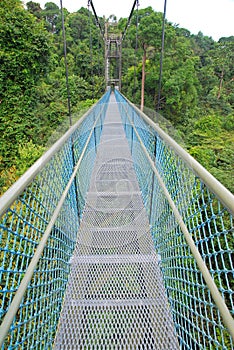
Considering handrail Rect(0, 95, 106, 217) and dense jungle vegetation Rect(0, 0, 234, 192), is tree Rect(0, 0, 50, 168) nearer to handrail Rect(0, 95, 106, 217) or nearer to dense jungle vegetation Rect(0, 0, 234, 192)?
dense jungle vegetation Rect(0, 0, 234, 192)

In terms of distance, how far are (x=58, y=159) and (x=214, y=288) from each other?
2.65ft

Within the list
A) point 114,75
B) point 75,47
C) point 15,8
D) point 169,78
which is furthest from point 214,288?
point 114,75

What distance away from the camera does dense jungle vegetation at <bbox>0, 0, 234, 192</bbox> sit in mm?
7133

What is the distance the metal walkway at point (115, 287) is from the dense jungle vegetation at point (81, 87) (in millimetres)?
3521

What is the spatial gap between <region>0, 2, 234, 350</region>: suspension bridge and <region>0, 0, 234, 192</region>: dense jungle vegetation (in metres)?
3.68

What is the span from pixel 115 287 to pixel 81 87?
1271 centimetres

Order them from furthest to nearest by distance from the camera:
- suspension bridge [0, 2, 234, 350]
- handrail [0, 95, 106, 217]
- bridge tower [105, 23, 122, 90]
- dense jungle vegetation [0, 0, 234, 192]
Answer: bridge tower [105, 23, 122, 90], dense jungle vegetation [0, 0, 234, 192], suspension bridge [0, 2, 234, 350], handrail [0, 95, 106, 217]

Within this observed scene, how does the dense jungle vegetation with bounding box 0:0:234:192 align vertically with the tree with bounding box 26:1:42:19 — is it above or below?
below

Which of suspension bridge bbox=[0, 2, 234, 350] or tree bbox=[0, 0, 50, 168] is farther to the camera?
tree bbox=[0, 0, 50, 168]

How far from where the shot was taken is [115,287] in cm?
119

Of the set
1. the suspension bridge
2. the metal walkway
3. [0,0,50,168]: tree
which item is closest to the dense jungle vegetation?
[0,0,50,168]: tree

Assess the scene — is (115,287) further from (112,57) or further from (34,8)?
(34,8)

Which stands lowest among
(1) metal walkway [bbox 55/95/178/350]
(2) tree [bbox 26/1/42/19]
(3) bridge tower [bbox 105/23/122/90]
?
(1) metal walkway [bbox 55/95/178/350]

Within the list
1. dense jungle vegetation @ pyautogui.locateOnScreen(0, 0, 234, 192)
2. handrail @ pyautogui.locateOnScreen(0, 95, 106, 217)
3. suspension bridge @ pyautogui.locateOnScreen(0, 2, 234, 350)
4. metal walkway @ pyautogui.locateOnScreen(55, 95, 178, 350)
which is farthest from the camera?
dense jungle vegetation @ pyautogui.locateOnScreen(0, 0, 234, 192)
